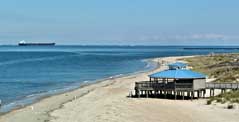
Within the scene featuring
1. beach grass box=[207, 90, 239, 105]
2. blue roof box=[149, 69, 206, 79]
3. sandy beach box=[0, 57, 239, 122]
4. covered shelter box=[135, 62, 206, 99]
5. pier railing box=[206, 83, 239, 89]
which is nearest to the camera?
sandy beach box=[0, 57, 239, 122]

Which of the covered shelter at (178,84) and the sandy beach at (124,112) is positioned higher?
the covered shelter at (178,84)

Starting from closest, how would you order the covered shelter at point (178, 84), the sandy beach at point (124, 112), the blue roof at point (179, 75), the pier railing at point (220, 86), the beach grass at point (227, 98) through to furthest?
1. the sandy beach at point (124, 112)
2. the beach grass at point (227, 98)
3. the blue roof at point (179, 75)
4. the covered shelter at point (178, 84)
5. the pier railing at point (220, 86)

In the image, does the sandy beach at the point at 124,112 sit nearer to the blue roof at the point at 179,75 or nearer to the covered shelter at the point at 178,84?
the covered shelter at the point at 178,84

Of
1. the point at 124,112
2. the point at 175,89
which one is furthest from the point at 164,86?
the point at 124,112

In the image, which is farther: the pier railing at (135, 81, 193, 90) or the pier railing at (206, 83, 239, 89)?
the pier railing at (206, 83, 239, 89)

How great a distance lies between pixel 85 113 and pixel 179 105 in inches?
293

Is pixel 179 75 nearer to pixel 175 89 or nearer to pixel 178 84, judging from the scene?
pixel 178 84

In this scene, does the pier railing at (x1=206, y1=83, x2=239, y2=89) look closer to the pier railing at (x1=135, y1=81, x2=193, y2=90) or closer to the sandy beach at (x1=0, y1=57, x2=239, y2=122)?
the pier railing at (x1=135, y1=81, x2=193, y2=90)

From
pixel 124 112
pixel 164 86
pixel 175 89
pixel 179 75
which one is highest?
pixel 179 75

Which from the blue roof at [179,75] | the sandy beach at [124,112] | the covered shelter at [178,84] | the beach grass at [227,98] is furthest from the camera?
the covered shelter at [178,84]

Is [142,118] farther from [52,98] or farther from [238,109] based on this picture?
[52,98]

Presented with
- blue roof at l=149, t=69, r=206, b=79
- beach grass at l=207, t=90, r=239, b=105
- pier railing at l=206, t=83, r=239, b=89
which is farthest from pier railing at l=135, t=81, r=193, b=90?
beach grass at l=207, t=90, r=239, b=105

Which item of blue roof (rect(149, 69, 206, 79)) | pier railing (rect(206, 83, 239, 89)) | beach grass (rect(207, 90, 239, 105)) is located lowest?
beach grass (rect(207, 90, 239, 105))

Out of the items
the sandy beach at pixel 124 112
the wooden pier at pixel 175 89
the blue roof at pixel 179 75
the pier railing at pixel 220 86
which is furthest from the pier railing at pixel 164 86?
the pier railing at pixel 220 86
